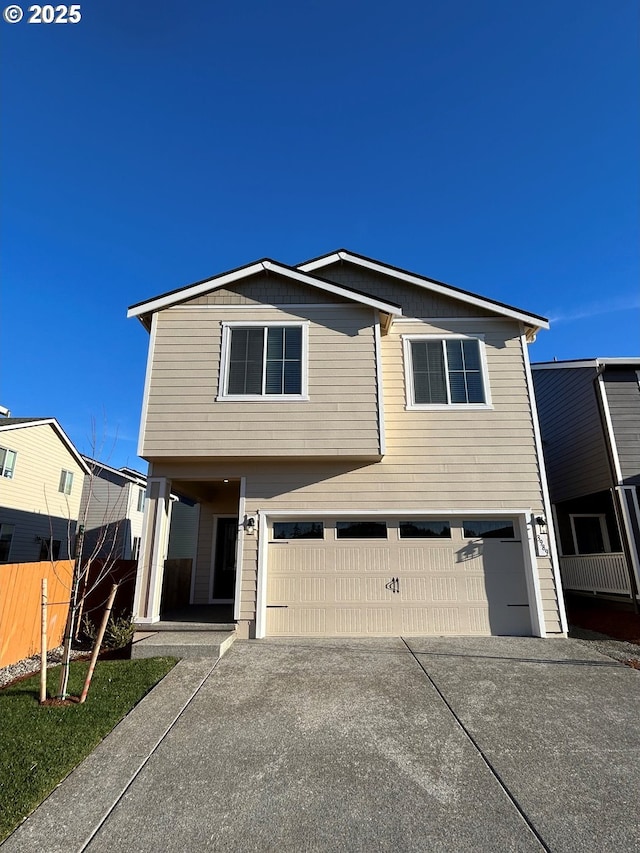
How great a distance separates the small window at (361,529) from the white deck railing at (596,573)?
6265 millimetres

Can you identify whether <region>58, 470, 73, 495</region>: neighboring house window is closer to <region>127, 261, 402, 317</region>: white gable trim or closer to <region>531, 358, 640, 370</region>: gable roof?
<region>127, 261, 402, 317</region>: white gable trim

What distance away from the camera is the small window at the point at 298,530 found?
816 cm

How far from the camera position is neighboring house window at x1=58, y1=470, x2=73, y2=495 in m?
20.4

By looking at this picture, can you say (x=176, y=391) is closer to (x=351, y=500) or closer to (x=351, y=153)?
(x=351, y=500)

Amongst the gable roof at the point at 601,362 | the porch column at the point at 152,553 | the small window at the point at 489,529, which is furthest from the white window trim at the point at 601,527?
the porch column at the point at 152,553

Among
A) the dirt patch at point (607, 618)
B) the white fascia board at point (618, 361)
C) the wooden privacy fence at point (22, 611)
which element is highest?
the white fascia board at point (618, 361)

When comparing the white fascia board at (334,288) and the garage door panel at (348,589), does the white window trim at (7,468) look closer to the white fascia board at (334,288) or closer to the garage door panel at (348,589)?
the white fascia board at (334,288)

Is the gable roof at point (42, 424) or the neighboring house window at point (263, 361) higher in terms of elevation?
the gable roof at point (42, 424)

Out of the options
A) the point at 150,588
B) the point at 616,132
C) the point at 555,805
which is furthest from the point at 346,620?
the point at 616,132

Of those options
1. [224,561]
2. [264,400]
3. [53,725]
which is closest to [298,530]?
[264,400]

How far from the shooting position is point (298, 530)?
26.9ft

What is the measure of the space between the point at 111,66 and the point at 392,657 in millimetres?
12651

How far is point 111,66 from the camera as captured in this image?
8.91 metres

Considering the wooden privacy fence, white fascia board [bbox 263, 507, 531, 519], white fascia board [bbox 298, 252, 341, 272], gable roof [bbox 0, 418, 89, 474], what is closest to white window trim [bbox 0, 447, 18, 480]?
gable roof [bbox 0, 418, 89, 474]
